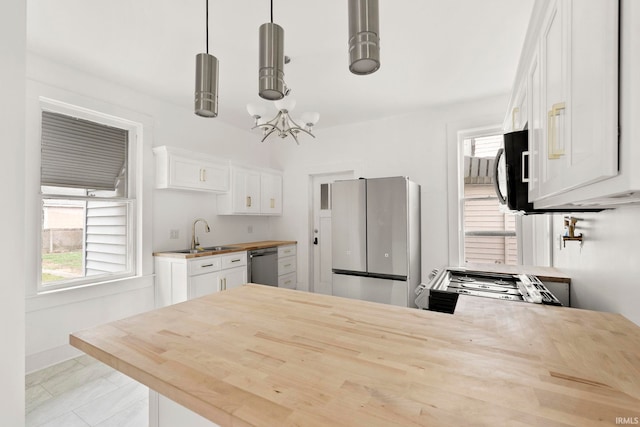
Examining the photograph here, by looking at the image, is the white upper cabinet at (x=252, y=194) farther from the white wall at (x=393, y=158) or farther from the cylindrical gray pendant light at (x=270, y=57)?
the cylindrical gray pendant light at (x=270, y=57)

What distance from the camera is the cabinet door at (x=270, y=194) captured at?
4.56 metres

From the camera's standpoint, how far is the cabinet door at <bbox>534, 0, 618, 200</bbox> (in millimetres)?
584

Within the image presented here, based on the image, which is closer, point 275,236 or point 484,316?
point 484,316

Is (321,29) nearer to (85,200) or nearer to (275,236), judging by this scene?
(85,200)

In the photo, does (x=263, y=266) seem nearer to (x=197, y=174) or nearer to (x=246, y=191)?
(x=246, y=191)

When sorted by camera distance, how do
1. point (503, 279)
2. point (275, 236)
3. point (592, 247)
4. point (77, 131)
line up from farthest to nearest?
point (275, 236), point (77, 131), point (503, 279), point (592, 247)

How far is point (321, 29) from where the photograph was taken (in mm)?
2193

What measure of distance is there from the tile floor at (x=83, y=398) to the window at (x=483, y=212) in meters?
3.61

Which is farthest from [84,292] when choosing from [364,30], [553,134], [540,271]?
[540,271]

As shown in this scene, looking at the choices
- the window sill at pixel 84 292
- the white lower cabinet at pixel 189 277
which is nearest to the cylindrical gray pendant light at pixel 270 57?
the white lower cabinet at pixel 189 277

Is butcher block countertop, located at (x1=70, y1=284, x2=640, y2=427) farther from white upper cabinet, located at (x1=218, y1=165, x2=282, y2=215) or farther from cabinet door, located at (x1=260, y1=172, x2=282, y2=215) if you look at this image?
cabinet door, located at (x1=260, y1=172, x2=282, y2=215)

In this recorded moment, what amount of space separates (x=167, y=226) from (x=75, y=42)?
76.4 inches

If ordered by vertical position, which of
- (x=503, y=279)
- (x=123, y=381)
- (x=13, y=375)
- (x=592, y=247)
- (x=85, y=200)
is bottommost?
(x=123, y=381)

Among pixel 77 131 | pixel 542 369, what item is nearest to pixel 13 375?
pixel 542 369
